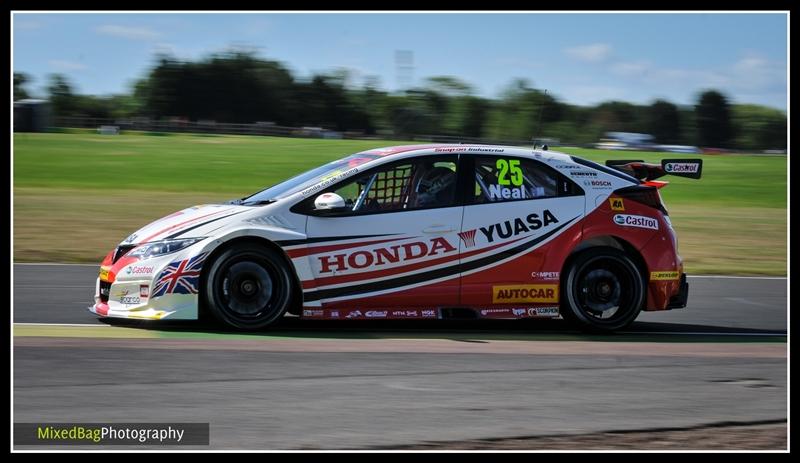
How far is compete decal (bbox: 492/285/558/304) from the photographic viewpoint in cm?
873

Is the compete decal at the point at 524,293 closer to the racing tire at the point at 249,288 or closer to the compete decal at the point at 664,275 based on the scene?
the compete decal at the point at 664,275

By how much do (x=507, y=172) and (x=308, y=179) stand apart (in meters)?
1.67

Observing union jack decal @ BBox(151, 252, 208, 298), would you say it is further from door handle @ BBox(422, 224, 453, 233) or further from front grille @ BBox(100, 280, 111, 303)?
door handle @ BBox(422, 224, 453, 233)

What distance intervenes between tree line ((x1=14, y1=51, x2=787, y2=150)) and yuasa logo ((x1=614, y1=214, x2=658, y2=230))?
24.4 metres

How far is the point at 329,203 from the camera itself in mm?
8406

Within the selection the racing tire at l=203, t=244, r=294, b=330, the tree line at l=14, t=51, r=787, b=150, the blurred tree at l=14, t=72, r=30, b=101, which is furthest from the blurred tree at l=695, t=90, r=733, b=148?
the racing tire at l=203, t=244, r=294, b=330

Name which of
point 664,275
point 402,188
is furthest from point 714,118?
point 402,188

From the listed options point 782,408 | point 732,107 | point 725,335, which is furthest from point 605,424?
point 732,107

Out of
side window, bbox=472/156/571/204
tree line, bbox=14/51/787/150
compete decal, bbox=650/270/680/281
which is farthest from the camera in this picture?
tree line, bbox=14/51/787/150

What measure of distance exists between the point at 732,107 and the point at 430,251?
118 ft

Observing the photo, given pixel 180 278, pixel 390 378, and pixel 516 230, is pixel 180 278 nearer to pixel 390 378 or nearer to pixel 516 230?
pixel 390 378

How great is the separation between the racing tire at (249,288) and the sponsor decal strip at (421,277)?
25 centimetres

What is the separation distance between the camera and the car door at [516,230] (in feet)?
28.5

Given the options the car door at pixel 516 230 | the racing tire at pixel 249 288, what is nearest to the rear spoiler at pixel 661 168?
the car door at pixel 516 230
